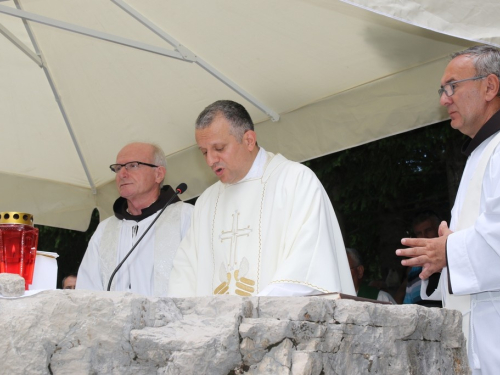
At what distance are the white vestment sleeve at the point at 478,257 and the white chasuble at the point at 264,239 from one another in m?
0.62

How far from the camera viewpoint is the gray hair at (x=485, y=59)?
3639mm

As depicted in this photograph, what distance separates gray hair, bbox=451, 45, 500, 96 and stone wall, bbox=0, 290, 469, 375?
67.4 inches

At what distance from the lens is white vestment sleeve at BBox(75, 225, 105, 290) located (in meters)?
5.17

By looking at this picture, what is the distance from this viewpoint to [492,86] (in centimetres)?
361

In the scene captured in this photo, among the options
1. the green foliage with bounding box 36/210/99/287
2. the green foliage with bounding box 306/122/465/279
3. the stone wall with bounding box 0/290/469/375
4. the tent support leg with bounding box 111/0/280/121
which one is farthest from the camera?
the green foliage with bounding box 36/210/99/287

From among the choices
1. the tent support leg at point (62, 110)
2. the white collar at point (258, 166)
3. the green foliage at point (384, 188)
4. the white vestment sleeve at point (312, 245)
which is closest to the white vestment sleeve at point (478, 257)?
the white vestment sleeve at point (312, 245)

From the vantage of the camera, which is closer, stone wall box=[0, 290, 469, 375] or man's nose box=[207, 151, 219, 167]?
stone wall box=[0, 290, 469, 375]

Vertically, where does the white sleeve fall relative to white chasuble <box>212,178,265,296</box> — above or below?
above

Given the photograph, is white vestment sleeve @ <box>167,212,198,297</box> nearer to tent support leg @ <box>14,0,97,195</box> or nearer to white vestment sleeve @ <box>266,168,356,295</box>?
white vestment sleeve @ <box>266,168,356,295</box>

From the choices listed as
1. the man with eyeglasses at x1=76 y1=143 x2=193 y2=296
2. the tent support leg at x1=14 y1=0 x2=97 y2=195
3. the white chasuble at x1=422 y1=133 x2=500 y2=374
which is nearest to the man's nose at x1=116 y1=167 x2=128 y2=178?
the man with eyeglasses at x1=76 y1=143 x2=193 y2=296

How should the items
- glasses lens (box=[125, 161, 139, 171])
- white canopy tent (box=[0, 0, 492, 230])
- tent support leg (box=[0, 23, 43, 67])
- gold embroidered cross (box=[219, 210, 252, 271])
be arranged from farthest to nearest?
glasses lens (box=[125, 161, 139, 171])
tent support leg (box=[0, 23, 43, 67])
white canopy tent (box=[0, 0, 492, 230])
gold embroidered cross (box=[219, 210, 252, 271])

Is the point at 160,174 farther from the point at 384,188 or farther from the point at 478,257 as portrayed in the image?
the point at 384,188

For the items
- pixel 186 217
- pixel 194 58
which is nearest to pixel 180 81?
pixel 194 58

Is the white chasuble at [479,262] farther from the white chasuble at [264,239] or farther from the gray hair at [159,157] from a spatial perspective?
the gray hair at [159,157]
